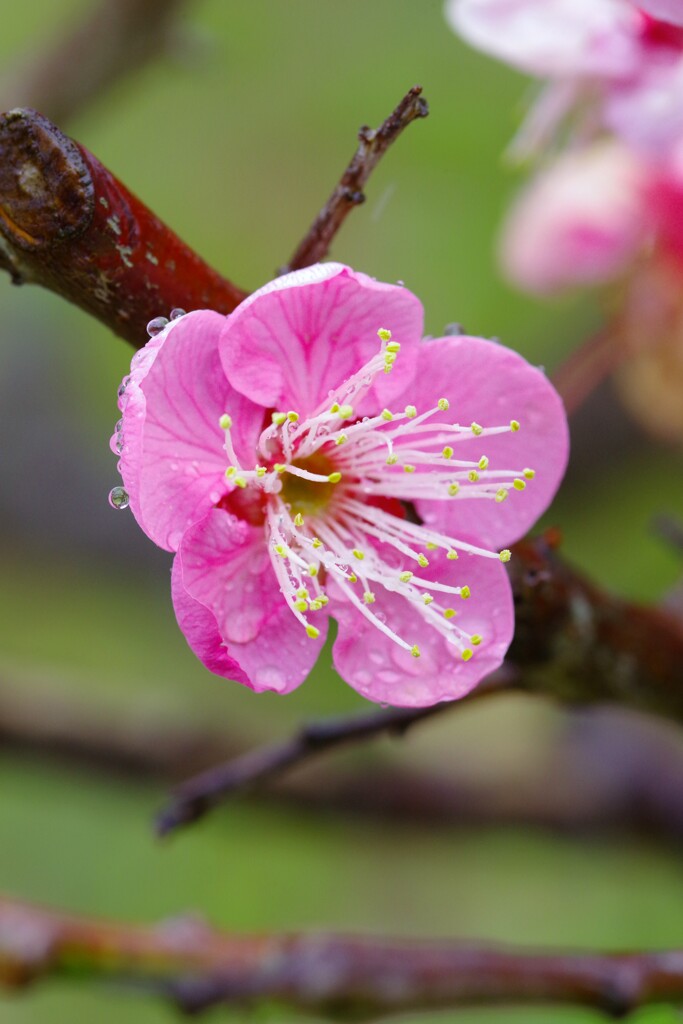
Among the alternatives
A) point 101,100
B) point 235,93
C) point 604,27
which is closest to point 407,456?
point 604,27

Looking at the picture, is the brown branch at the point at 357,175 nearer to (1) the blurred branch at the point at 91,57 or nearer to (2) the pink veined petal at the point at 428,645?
(2) the pink veined petal at the point at 428,645

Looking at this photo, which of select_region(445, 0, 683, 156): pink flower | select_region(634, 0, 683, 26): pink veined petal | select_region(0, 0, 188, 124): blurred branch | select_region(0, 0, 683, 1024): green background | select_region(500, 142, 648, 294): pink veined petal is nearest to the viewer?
select_region(634, 0, 683, 26): pink veined petal

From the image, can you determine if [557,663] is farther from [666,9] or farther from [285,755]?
[666,9]

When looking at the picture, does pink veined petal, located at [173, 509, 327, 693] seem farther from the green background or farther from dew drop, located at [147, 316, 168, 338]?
the green background

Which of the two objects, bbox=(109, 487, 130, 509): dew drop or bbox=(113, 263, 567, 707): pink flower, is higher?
bbox=(113, 263, 567, 707): pink flower

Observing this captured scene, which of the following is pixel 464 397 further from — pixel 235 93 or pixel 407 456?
pixel 235 93

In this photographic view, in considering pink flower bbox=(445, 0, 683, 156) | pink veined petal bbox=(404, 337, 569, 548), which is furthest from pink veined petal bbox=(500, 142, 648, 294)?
pink veined petal bbox=(404, 337, 569, 548)

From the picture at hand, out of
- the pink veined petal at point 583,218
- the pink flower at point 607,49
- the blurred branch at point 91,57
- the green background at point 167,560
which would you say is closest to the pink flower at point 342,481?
the pink flower at point 607,49
